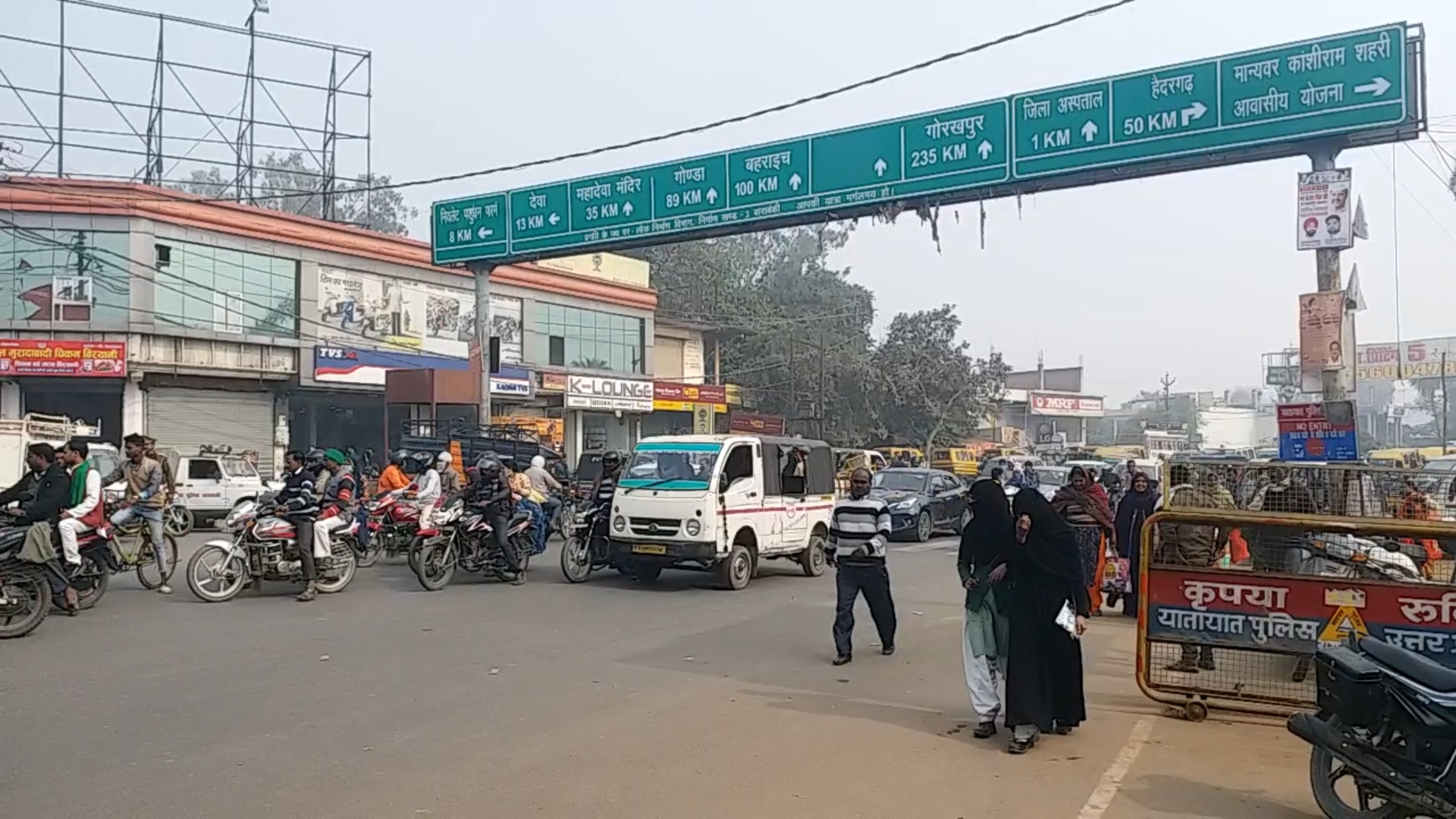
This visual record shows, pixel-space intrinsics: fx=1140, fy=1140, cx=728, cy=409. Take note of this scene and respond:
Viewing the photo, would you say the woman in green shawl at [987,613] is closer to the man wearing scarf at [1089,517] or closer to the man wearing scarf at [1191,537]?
the man wearing scarf at [1191,537]

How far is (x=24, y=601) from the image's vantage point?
1026 cm

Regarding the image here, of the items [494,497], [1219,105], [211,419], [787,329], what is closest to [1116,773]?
[494,497]

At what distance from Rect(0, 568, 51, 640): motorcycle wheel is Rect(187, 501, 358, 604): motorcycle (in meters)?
2.24

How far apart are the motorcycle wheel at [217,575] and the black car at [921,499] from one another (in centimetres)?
1334

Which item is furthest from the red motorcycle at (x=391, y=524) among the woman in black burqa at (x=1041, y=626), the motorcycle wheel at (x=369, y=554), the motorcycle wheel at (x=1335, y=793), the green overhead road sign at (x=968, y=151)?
the motorcycle wheel at (x=1335, y=793)

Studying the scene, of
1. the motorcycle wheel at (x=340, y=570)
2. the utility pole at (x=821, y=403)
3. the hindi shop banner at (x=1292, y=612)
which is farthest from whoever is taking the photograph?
the utility pole at (x=821, y=403)

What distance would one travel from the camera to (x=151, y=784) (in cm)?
579

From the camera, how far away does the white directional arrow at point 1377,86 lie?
49.2ft

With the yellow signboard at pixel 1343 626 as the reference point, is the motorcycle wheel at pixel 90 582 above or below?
below

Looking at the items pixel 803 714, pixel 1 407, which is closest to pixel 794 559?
pixel 803 714

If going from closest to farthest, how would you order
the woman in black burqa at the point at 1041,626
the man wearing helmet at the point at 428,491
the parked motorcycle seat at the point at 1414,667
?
1. the parked motorcycle seat at the point at 1414,667
2. the woman in black burqa at the point at 1041,626
3. the man wearing helmet at the point at 428,491

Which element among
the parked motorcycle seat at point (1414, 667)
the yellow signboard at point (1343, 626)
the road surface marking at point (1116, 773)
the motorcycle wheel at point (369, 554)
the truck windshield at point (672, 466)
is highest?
the truck windshield at point (672, 466)

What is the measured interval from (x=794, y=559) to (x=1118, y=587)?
4.93 meters

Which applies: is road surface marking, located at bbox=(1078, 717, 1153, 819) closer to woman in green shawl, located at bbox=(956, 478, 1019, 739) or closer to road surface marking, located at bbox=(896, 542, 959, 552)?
woman in green shawl, located at bbox=(956, 478, 1019, 739)
